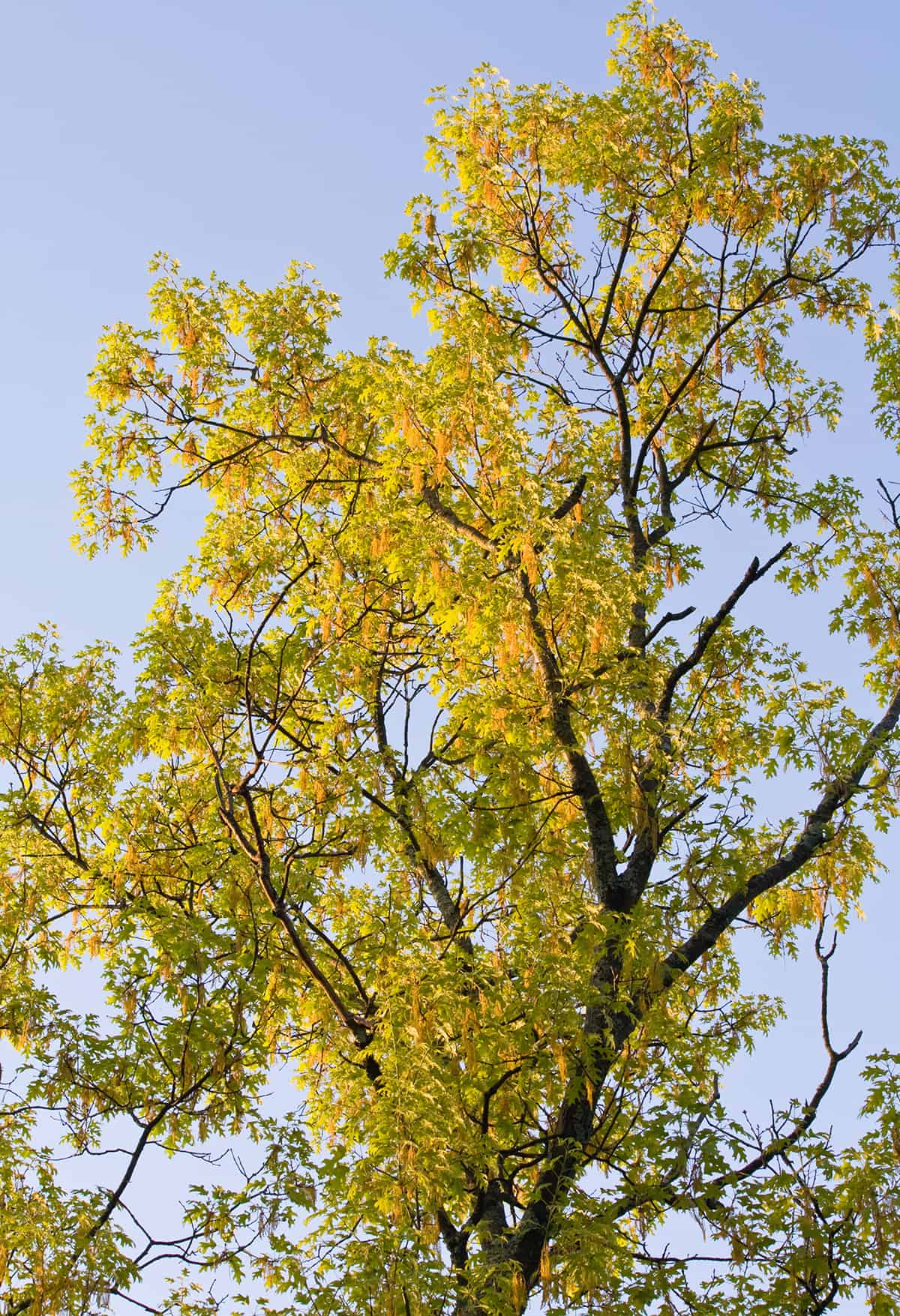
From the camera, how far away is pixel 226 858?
8750 millimetres

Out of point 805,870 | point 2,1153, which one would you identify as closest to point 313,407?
point 805,870

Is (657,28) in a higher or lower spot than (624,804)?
higher

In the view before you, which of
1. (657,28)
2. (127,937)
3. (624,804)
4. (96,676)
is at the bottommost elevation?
(127,937)

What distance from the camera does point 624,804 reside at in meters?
9.16

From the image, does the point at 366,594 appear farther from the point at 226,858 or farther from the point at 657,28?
the point at 657,28

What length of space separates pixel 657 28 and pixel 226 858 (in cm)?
819

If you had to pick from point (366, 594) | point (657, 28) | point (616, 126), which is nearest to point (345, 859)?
point (366, 594)

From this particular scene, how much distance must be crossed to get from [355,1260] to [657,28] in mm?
10246

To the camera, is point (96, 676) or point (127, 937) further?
point (96, 676)

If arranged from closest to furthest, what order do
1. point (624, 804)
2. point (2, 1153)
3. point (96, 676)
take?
point (2, 1153) < point (624, 804) < point (96, 676)

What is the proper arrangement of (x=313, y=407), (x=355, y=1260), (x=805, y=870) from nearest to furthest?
(x=355, y=1260), (x=805, y=870), (x=313, y=407)

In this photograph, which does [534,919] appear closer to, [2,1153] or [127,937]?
[127,937]

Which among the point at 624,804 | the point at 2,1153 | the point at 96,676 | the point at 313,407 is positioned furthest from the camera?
the point at 313,407

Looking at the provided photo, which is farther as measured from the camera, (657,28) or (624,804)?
(657,28)
